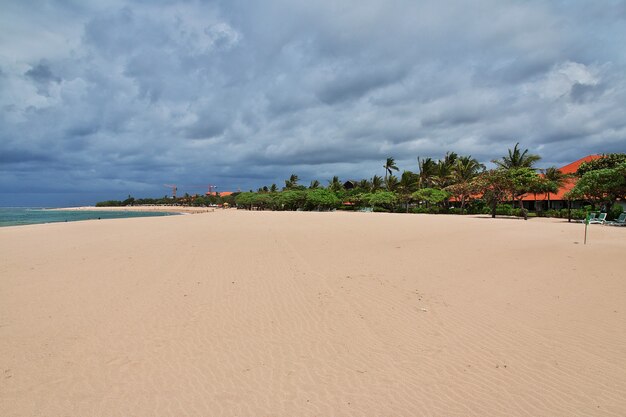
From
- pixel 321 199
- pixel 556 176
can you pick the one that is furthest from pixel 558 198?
pixel 321 199

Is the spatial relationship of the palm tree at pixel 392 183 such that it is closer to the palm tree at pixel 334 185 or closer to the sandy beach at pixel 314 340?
the palm tree at pixel 334 185

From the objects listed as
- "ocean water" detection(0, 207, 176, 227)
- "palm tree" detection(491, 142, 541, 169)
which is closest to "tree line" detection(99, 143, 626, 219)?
"palm tree" detection(491, 142, 541, 169)

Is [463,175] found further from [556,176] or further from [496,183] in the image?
[496,183]

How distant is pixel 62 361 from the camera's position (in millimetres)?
4059

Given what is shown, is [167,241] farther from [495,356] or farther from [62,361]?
[495,356]

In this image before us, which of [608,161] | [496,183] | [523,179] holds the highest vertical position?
[608,161]

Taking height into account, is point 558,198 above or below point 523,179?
below

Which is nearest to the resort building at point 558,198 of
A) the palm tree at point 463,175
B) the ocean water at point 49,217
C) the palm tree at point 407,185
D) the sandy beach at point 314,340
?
the palm tree at point 463,175

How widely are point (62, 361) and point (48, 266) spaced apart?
716cm

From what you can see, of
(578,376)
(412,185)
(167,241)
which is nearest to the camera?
(578,376)

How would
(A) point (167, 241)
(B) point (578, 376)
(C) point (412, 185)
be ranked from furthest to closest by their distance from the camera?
(C) point (412, 185) → (A) point (167, 241) → (B) point (578, 376)

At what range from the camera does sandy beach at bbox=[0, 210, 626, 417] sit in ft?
10.9

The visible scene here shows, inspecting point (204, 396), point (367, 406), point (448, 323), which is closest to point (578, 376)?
point (448, 323)

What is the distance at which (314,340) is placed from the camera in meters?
4.66
